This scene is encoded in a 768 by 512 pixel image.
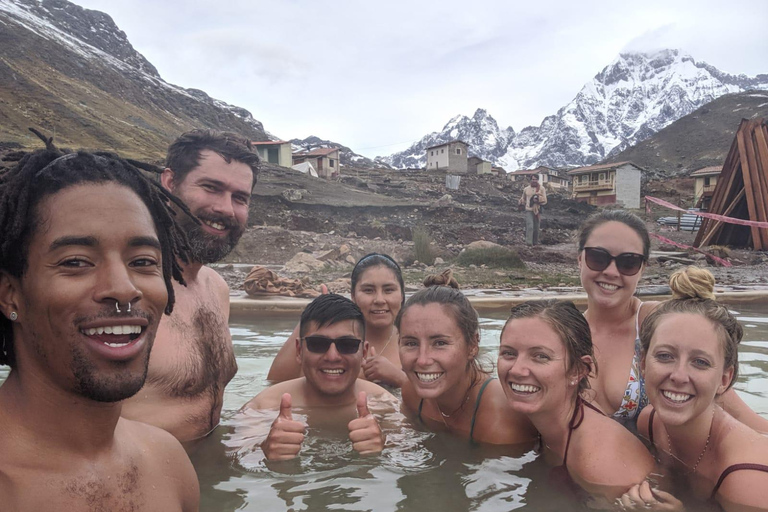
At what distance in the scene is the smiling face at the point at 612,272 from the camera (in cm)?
370

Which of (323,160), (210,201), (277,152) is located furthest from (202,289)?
(323,160)

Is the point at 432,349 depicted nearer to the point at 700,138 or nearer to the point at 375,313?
the point at 375,313

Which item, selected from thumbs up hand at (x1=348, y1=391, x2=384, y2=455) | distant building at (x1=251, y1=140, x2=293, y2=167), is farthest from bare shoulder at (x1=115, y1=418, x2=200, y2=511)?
distant building at (x1=251, y1=140, x2=293, y2=167)

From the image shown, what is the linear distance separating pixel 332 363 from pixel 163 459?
80.7 inches

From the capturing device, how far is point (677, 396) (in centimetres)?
265

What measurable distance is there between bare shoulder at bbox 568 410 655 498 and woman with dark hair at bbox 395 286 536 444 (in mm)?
574

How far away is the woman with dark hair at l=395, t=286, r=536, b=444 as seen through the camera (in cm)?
337

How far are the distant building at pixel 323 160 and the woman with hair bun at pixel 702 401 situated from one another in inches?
1782

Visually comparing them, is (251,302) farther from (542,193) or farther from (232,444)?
(542,193)

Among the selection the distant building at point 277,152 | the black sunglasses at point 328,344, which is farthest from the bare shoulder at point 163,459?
the distant building at point 277,152

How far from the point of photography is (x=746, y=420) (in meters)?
3.28

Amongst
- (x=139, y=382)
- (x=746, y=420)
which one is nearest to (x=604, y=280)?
(x=746, y=420)

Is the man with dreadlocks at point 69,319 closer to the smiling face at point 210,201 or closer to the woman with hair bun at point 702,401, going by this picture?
the smiling face at point 210,201

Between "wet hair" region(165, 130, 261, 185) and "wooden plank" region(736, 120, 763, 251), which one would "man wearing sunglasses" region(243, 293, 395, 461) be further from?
"wooden plank" region(736, 120, 763, 251)
